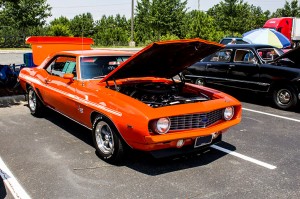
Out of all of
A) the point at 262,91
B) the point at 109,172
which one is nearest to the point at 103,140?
the point at 109,172

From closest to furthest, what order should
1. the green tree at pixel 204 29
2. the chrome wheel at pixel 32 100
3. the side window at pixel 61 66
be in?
the side window at pixel 61 66 → the chrome wheel at pixel 32 100 → the green tree at pixel 204 29

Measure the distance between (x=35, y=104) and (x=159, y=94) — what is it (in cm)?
306

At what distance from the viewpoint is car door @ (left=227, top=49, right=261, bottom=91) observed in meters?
7.99

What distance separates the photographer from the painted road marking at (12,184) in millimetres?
3404

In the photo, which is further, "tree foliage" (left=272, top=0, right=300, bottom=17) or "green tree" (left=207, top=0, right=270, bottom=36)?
"tree foliage" (left=272, top=0, right=300, bottom=17)

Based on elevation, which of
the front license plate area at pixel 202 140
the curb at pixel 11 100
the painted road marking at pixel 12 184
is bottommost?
the painted road marking at pixel 12 184

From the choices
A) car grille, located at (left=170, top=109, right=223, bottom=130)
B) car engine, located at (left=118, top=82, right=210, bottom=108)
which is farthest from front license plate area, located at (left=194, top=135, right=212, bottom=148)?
car engine, located at (left=118, top=82, right=210, bottom=108)

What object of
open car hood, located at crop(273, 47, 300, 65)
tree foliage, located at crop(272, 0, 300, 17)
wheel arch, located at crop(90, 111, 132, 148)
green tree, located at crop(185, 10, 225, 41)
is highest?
tree foliage, located at crop(272, 0, 300, 17)

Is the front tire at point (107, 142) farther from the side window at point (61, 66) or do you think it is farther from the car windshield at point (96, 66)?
the side window at point (61, 66)

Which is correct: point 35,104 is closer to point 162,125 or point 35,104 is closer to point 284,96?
point 162,125


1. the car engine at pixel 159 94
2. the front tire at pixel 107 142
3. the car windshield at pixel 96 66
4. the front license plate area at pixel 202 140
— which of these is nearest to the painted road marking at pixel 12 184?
the front tire at pixel 107 142

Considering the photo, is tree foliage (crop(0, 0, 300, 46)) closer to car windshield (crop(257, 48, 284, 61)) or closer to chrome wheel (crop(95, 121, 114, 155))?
car windshield (crop(257, 48, 284, 61))

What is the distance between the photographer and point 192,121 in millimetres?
3941

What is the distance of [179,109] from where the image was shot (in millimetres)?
3812
